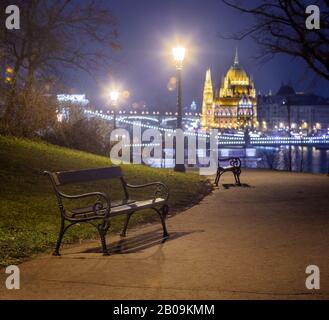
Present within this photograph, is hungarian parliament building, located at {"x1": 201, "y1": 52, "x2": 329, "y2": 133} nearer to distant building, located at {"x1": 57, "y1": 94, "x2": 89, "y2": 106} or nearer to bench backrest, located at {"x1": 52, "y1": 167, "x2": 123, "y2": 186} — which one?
distant building, located at {"x1": 57, "y1": 94, "x2": 89, "y2": 106}

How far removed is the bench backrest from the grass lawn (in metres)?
0.88

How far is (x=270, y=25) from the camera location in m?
16.5

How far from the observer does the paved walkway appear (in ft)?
18.5

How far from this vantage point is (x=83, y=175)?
8.00m

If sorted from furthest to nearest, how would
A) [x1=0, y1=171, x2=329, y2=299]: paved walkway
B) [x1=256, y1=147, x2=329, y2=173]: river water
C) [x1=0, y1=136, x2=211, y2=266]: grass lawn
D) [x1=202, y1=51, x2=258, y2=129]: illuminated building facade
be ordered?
1. [x1=202, y1=51, x2=258, y2=129]: illuminated building facade
2. [x1=256, y1=147, x2=329, y2=173]: river water
3. [x1=0, y1=136, x2=211, y2=266]: grass lawn
4. [x1=0, y1=171, x2=329, y2=299]: paved walkway
